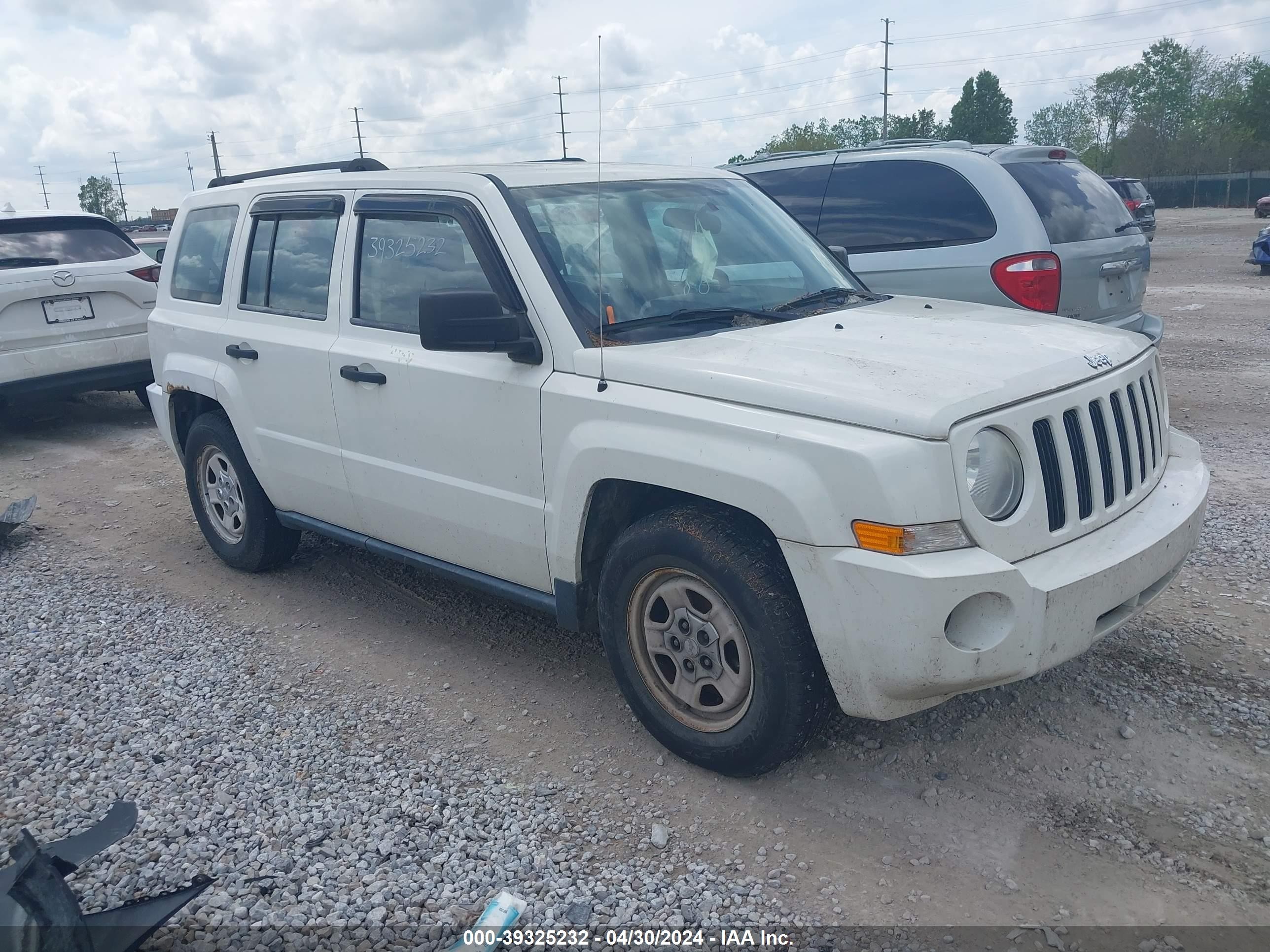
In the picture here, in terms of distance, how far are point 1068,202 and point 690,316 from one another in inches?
160

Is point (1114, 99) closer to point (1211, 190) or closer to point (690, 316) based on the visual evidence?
point (1211, 190)

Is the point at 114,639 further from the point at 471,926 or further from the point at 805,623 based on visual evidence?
the point at 805,623

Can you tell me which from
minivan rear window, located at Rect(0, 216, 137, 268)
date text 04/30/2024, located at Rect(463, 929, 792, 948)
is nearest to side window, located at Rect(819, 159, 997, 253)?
date text 04/30/2024, located at Rect(463, 929, 792, 948)

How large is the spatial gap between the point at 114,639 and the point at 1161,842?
4.32 metres

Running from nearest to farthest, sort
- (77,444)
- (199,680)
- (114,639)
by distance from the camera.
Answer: (199,680)
(114,639)
(77,444)

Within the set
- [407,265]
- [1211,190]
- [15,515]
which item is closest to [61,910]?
[407,265]

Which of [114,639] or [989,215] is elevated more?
[989,215]

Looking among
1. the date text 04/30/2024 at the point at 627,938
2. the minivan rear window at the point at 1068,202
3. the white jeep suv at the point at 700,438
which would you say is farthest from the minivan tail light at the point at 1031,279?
the date text 04/30/2024 at the point at 627,938

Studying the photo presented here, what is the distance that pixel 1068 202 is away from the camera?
263 inches

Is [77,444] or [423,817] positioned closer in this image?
[423,817]

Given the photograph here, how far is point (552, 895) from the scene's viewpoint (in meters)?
2.89

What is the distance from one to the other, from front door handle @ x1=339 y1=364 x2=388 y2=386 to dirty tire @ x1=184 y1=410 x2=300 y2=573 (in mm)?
1171

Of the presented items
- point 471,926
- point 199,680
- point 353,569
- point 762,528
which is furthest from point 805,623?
point 353,569

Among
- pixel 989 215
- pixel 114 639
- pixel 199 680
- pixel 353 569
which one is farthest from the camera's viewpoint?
pixel 989 215
